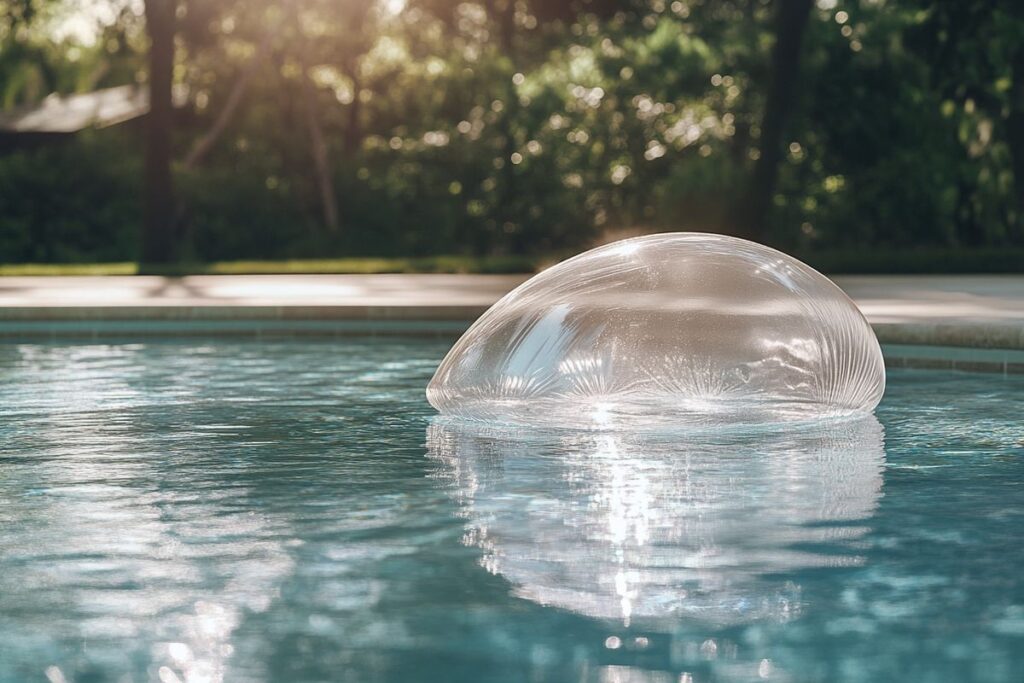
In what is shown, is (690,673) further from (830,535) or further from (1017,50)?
(1017,50)

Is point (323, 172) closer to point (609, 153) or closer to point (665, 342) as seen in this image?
point (609, 153)

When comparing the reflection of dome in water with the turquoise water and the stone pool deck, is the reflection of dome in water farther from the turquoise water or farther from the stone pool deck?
the stone pool deck

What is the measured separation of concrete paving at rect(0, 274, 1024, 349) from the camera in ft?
49.2

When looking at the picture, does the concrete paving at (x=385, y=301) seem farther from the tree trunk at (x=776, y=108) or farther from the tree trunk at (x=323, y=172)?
the tree trunk at (x=323, y=172)

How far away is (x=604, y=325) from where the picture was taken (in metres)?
10.3

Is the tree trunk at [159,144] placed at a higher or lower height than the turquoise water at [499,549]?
higher

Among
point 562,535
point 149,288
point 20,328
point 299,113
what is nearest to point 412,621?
point 562,535

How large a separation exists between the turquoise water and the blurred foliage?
18.9m

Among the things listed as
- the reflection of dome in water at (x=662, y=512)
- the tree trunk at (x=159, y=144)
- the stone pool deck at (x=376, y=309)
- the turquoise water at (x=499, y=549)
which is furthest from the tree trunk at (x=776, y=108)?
the reflection of dome in water at (x=662, y=512)

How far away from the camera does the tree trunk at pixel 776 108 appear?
28625 mm

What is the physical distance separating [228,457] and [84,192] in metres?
29.6

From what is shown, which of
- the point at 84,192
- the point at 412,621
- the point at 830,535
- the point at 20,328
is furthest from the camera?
the point at 84,192

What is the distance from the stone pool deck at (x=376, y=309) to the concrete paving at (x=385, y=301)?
0.01m

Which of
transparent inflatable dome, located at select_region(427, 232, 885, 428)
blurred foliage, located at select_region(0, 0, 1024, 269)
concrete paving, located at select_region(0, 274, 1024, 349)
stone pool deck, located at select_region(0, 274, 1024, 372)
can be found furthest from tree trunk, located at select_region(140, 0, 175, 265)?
transparent inflatable dome, located at select_region(427, 232, 885, 428)
